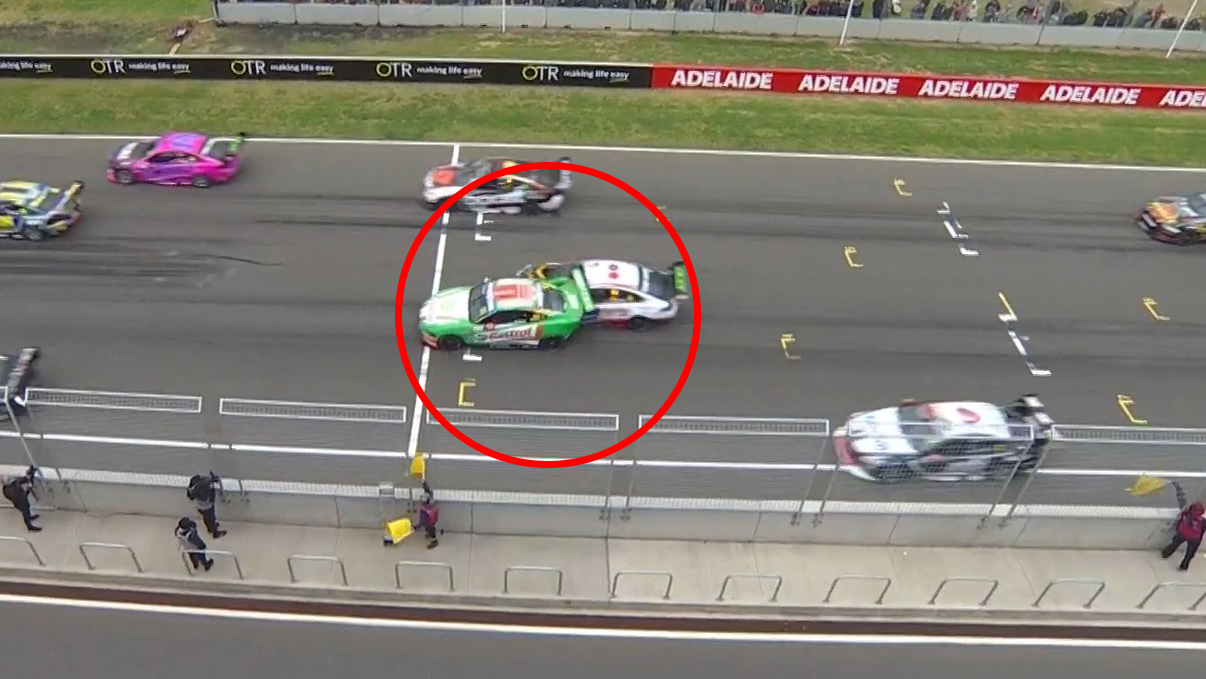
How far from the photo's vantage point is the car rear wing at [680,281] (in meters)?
21.0

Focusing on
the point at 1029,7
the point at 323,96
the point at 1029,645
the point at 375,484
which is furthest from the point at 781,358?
the point at 1029,7

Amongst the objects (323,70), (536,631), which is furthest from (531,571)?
(323,70)

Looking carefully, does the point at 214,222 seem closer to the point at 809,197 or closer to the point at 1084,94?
the point at 809,197

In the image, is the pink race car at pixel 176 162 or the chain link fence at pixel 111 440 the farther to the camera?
the pink race car at pixel 176 162

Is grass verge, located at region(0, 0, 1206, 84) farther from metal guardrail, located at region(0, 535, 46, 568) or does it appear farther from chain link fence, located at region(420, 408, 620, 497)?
metal guardrail, located at region(0, 535, 46, 568)

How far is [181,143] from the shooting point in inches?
981

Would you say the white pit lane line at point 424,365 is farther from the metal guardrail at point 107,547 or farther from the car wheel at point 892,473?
the car wheel at point 892,473

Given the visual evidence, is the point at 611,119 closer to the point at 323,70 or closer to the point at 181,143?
the point at 323,70

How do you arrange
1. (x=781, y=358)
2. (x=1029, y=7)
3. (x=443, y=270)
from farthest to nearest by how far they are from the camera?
(x=1029, y=7), (x=443, y=270), (x=781, y=358)

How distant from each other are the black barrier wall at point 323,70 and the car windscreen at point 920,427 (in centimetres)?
1775

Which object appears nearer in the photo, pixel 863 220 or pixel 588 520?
pixel 588 520

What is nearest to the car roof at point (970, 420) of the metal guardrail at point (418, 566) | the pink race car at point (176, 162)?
the metal guardrail at point (418, 566)

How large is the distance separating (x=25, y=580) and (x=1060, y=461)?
57.9 ft

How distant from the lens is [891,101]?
31.5m
